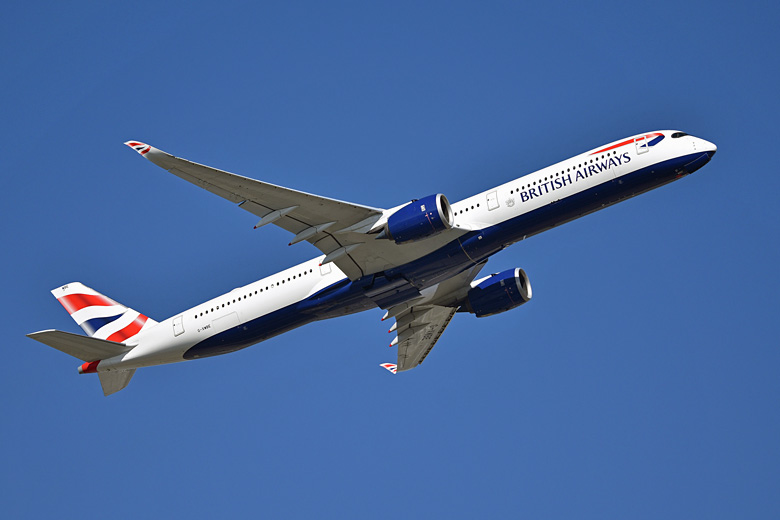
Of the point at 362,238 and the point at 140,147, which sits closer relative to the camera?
the point at 140,147

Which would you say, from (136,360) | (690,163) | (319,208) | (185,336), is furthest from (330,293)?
(690,163)

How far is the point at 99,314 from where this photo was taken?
45.1 metres

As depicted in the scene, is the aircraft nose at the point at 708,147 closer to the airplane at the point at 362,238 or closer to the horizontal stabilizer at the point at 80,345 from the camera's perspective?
the airplane at the point at 362,238

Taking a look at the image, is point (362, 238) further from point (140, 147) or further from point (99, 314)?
point (99, 314)

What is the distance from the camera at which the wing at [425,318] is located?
44.6 metres

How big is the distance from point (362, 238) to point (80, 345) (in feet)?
47.4

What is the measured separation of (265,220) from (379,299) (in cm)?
722

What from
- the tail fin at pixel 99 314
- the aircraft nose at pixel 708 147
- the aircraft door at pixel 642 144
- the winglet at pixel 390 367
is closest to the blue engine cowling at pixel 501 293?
the winglet at pixel 390 367

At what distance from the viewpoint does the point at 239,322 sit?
133 ft

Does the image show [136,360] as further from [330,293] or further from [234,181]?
[234,181]

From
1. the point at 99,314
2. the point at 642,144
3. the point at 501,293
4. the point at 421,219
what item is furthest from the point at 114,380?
the point at 642,144

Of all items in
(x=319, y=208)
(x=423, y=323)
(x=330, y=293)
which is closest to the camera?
(x=319, y=208)

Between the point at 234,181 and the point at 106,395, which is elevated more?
the point at 234,181

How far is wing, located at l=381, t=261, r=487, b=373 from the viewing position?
146 feet
